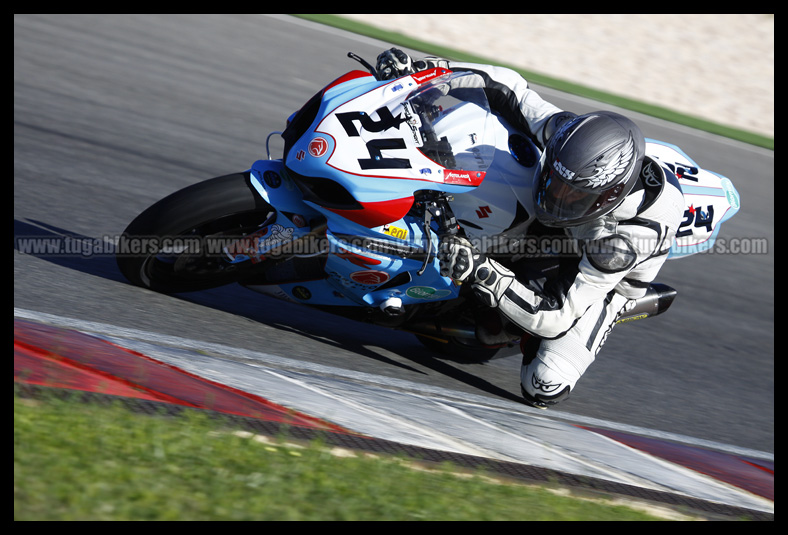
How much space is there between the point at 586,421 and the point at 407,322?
106 cm

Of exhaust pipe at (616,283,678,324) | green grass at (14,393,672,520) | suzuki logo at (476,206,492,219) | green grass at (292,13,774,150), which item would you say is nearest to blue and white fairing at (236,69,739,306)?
suzuki logo at (476,206,492,219)

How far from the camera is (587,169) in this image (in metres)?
3.71

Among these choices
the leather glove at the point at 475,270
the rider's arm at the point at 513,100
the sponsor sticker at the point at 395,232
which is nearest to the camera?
the leather glove at the point at 475,270

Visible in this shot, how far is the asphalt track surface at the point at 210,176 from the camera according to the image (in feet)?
14.3

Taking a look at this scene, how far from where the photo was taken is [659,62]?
658 inches

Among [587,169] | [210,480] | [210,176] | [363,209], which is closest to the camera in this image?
[210,480]

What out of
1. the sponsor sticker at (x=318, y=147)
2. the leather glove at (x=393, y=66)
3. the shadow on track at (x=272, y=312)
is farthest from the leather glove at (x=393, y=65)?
the shadow on track at (x=272, y=312)

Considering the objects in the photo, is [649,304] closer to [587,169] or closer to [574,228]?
[574,228]

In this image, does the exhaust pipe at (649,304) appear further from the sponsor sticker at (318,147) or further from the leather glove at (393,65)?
the sponsor sticker at (318,147)

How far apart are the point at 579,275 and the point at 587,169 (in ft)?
2.09

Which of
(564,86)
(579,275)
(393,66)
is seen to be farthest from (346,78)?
(564,86)

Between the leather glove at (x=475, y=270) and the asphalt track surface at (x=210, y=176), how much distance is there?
0.65m

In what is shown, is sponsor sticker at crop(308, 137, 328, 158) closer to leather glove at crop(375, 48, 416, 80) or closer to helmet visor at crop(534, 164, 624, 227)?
leather glove at crop(375, 48, 416, 80)
